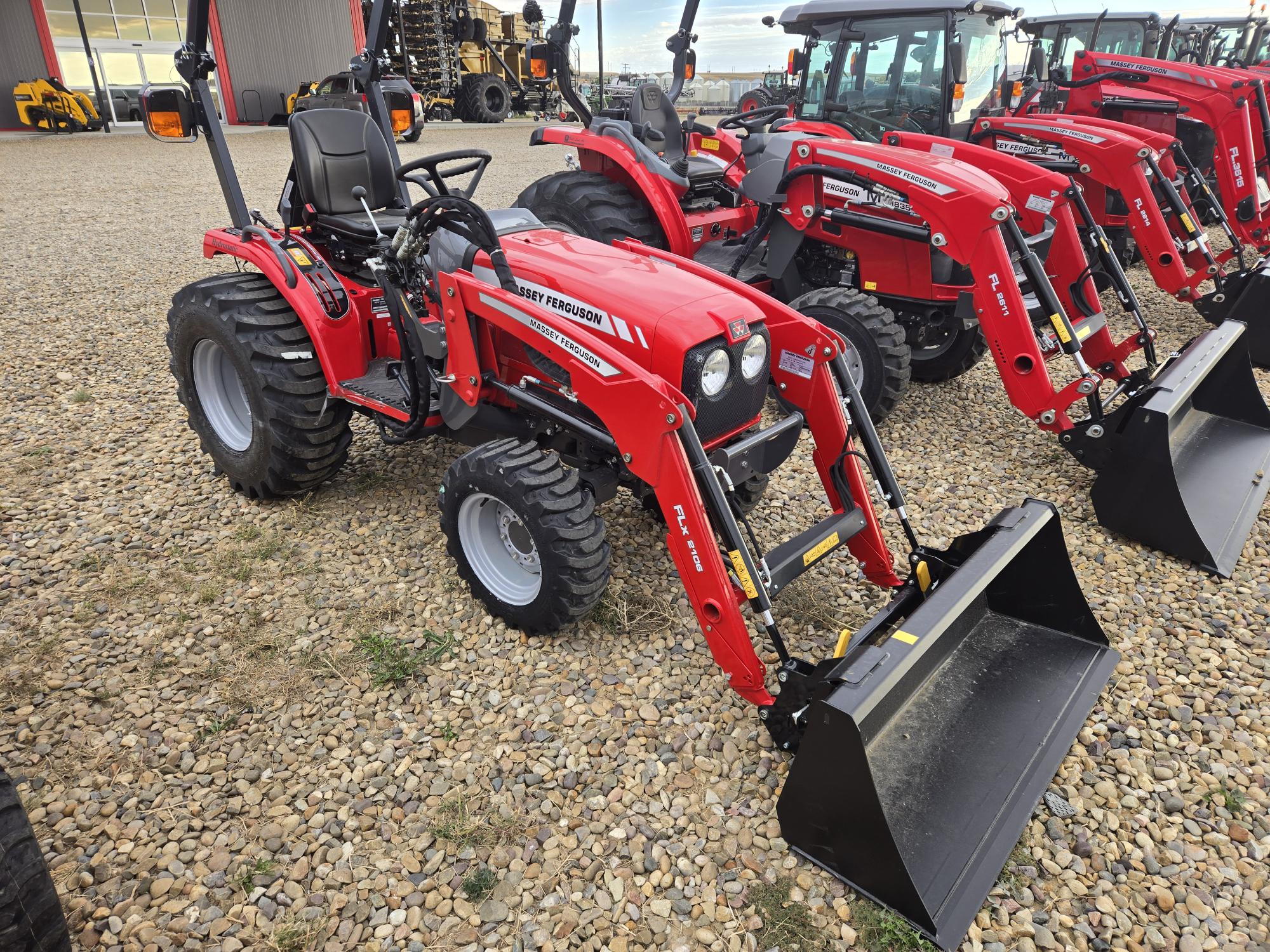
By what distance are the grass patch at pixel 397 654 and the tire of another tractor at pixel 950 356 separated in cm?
370

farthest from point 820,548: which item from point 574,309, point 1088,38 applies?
point 1088,38

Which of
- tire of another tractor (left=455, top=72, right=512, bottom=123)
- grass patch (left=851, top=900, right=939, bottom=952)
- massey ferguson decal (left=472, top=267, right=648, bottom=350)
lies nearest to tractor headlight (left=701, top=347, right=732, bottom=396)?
massey ferguson decal (left=472, top=267, right=648, bottom=350)

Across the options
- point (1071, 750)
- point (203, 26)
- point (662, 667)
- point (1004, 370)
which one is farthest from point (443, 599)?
point (1004, 370)

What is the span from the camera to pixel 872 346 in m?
4.59

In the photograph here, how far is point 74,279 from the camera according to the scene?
7.85 m

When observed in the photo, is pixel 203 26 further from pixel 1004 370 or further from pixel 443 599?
pixel 1004 370

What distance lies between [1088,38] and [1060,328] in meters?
9.55

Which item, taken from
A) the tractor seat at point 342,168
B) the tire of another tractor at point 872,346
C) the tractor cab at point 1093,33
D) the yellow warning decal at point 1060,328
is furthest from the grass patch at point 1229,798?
the tractor cab at point 1093,33

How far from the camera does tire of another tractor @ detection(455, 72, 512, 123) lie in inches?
909

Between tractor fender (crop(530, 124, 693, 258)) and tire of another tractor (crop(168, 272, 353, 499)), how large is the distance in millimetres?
2947

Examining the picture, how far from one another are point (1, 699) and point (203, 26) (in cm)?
296

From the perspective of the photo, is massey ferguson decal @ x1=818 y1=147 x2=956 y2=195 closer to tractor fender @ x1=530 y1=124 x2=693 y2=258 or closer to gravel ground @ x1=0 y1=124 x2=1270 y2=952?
tractor fender @ x1=530 y1=124 x2=693 y2=258

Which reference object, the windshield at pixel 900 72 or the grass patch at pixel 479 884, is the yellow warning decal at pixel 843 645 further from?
the windshield at pixel 900 72

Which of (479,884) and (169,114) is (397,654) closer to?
(479,884)
